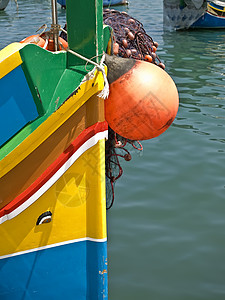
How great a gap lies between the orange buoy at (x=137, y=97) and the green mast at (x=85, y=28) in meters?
0.23

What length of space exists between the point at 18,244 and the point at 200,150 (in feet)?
12.6

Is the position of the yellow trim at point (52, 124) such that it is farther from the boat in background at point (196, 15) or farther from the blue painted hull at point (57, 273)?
the boat in background at point (196, 15)

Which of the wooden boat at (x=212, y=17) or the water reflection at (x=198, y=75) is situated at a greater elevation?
the wooden boat at (x=212, y=17)

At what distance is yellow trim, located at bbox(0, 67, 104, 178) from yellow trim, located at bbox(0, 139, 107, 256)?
0.26 m

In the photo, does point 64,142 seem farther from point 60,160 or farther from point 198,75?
point 198,75

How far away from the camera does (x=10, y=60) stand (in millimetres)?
2398

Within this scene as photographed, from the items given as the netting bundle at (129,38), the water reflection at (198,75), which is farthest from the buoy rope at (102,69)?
the water reflection at (198,75)

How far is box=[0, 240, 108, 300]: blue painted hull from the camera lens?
286 cm

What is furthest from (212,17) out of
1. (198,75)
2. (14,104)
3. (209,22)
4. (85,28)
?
(14,104)

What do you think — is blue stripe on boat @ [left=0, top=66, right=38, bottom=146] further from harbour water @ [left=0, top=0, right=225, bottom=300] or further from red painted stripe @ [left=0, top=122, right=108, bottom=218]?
harbour water @ [left=0, top=0, right=225, bottom=300]

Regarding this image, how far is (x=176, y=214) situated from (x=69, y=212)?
2205 millimetres

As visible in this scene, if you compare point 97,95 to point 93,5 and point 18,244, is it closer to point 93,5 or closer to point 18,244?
point 93,5

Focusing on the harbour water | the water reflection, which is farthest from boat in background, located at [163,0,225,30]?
the harbour water

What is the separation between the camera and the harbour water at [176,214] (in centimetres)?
386
